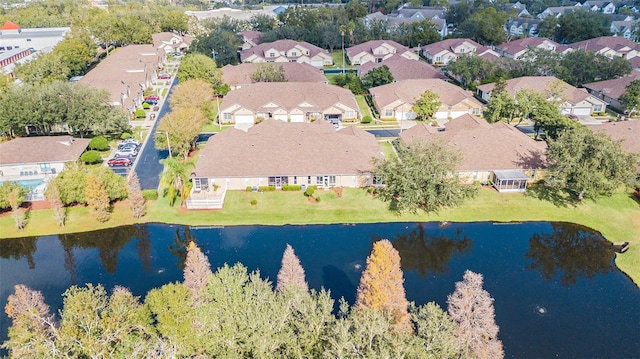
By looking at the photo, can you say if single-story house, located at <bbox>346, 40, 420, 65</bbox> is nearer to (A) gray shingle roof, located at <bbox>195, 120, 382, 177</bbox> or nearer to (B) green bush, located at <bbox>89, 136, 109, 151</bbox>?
(A) gray shingle roof, located at <bbox>195, 120, 382, 177</bbox>

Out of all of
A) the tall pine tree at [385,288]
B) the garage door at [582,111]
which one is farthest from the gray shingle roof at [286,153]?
the garage door at [582,111]

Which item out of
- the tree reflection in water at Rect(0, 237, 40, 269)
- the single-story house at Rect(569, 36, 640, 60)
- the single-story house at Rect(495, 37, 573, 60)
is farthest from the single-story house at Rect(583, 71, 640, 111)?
the tree reflection in water at Rect(0, 237, 40, 269)

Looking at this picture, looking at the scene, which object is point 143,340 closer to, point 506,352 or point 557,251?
point 506,352

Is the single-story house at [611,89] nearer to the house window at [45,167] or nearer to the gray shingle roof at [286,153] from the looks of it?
the gray shingle roof at [286,153]

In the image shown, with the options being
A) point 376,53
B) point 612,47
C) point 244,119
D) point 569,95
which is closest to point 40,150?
point 244,119

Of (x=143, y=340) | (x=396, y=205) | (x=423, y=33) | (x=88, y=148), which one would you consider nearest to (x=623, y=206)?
(x=396, y=205)
